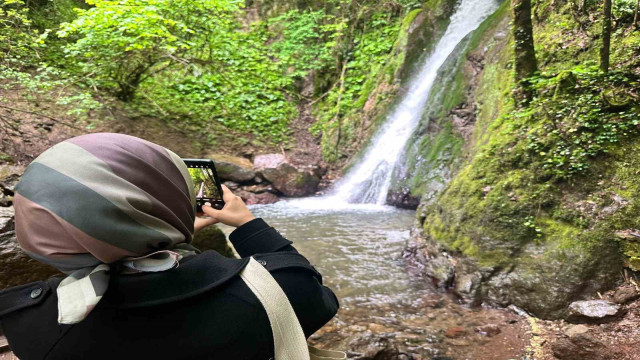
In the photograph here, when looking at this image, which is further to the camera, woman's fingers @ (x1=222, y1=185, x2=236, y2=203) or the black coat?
woman's fingers @ (x1=222, y1=185, x2=236, y2=203)

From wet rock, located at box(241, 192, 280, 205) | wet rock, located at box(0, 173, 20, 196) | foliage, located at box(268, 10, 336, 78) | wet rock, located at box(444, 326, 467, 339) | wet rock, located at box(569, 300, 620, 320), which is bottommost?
wet rock, located at box(241, 192, 280, 205)

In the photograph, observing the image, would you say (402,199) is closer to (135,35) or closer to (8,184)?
(8,184)

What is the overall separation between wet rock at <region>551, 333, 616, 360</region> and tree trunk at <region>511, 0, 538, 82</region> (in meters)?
3.72

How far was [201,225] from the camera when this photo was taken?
1.25 meters

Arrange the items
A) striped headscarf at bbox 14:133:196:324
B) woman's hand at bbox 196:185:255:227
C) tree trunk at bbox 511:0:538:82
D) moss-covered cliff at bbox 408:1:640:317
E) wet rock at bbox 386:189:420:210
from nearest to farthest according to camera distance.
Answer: striped headscarf at bbox 14:133:196:324 < woman's hand at bbox 196:185:255:227 < moss-covered cliff at bbox 408:1:640:317 < tree trunk at bbox 511:0:538:82 < wet rock at bbox 386:189:420:210

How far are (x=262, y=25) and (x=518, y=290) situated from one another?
16.8 metres

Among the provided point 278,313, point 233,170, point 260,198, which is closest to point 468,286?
point 278,313

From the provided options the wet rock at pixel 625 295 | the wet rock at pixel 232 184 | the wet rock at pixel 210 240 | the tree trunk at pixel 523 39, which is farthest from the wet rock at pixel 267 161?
the wet rock at pixel 625 295

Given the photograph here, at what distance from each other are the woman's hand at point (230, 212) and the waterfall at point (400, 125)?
7.97 meters

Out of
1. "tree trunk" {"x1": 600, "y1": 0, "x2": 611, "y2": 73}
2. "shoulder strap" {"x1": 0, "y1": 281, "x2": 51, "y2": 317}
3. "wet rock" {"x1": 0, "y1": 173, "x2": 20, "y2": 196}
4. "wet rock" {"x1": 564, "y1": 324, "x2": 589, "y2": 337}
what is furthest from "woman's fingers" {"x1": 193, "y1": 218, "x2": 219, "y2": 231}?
"tree trunk" {"x1": 600, "y1": 0, "x2": 611, "y2": 73}

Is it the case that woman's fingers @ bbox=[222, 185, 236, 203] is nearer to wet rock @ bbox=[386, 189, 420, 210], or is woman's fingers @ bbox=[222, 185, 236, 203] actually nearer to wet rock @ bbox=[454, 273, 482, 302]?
wet rock @ bbox=[454, 273, 482, 302]

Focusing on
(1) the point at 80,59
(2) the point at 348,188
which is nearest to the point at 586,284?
(2) the point at 348,188

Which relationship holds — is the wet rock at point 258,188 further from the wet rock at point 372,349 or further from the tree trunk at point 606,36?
the tree trunk at point 606,36

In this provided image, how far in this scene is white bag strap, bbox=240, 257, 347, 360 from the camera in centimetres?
86
